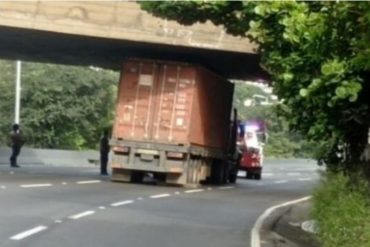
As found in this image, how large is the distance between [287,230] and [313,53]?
22.9 feet

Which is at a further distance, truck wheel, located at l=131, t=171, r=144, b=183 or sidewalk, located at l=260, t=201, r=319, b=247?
truck wheel, located at l=131, t=171, r=144, b=183

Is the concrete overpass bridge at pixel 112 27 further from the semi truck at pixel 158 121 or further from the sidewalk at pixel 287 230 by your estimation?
the sidewalk at pixel 287 230

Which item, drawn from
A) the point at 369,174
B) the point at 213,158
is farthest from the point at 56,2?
the point at 369,174

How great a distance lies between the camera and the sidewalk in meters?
14.6

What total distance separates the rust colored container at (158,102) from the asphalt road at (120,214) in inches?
66.7

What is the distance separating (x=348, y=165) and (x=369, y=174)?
192cm

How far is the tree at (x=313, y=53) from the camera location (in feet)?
32.3

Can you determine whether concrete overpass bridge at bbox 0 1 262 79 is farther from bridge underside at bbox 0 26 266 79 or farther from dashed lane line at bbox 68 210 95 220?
dashed lane line at bbox 68 210 95 220

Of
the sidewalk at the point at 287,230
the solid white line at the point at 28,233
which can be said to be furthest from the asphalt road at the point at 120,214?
the sidewalk at the point at 287,230

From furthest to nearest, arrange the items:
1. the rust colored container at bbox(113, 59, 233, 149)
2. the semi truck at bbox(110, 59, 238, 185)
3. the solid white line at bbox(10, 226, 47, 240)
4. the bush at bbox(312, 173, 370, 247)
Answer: the rust colored container at bbox(113, 59, 233, 149), the semi truck at bbox(110, 59, 238, 185), the solid white line at bbox(10, 226, 47, 240), the bush at bbox(312, 173, 370, 247)

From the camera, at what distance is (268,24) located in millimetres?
11656

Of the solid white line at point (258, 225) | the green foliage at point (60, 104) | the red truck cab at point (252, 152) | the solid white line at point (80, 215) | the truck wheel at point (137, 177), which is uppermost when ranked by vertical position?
the green foliage at point (60, 104)

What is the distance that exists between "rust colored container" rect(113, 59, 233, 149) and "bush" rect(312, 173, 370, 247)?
15.7m

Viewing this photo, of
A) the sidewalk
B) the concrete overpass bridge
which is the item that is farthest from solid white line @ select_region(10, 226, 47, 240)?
the concrete overpass bridge
